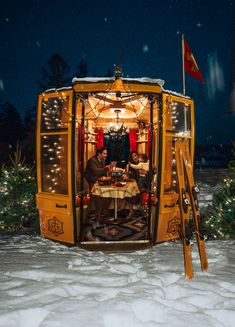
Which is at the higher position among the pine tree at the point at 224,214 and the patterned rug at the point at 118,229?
the pine tree at the point at 224,214

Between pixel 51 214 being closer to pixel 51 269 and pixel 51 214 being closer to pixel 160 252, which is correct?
pixel 51 269

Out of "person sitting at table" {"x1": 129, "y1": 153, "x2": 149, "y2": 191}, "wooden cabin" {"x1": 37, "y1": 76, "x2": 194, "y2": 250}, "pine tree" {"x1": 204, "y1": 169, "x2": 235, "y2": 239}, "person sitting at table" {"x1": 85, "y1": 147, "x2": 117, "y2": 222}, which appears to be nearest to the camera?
"wooden cabin" {"x1": 37, "y1": 76, "x2": 194, "y2": 250}

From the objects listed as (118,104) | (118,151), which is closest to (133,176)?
(118,151)

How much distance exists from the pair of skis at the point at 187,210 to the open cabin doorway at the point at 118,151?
3.41ft

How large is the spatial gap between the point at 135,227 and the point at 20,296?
4.53 m

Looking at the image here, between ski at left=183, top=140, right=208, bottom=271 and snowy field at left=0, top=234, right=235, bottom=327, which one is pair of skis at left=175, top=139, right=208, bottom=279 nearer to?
ski at left=183, top=140, right=208, bottom=271

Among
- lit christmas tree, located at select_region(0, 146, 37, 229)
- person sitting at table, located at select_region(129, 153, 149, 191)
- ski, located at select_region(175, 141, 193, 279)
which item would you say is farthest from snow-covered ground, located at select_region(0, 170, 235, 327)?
person sitting at table, located at select_region(129, 153, 149, 191)

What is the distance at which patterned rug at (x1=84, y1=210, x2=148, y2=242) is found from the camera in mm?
6961

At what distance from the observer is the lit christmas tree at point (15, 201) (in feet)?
28.7

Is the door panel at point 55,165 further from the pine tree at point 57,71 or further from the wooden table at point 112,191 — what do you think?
the pine tree at point 57,71

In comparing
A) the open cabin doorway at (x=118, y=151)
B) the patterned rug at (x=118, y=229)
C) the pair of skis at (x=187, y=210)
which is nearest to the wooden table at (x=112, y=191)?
the open cabin doorway at (x=118, y=151)

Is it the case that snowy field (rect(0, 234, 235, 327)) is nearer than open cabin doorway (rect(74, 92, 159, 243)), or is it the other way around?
snowy field (rect(0, 234, 235, 327))

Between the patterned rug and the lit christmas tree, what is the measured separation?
72.4 inches

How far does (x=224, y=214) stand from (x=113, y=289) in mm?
4175
